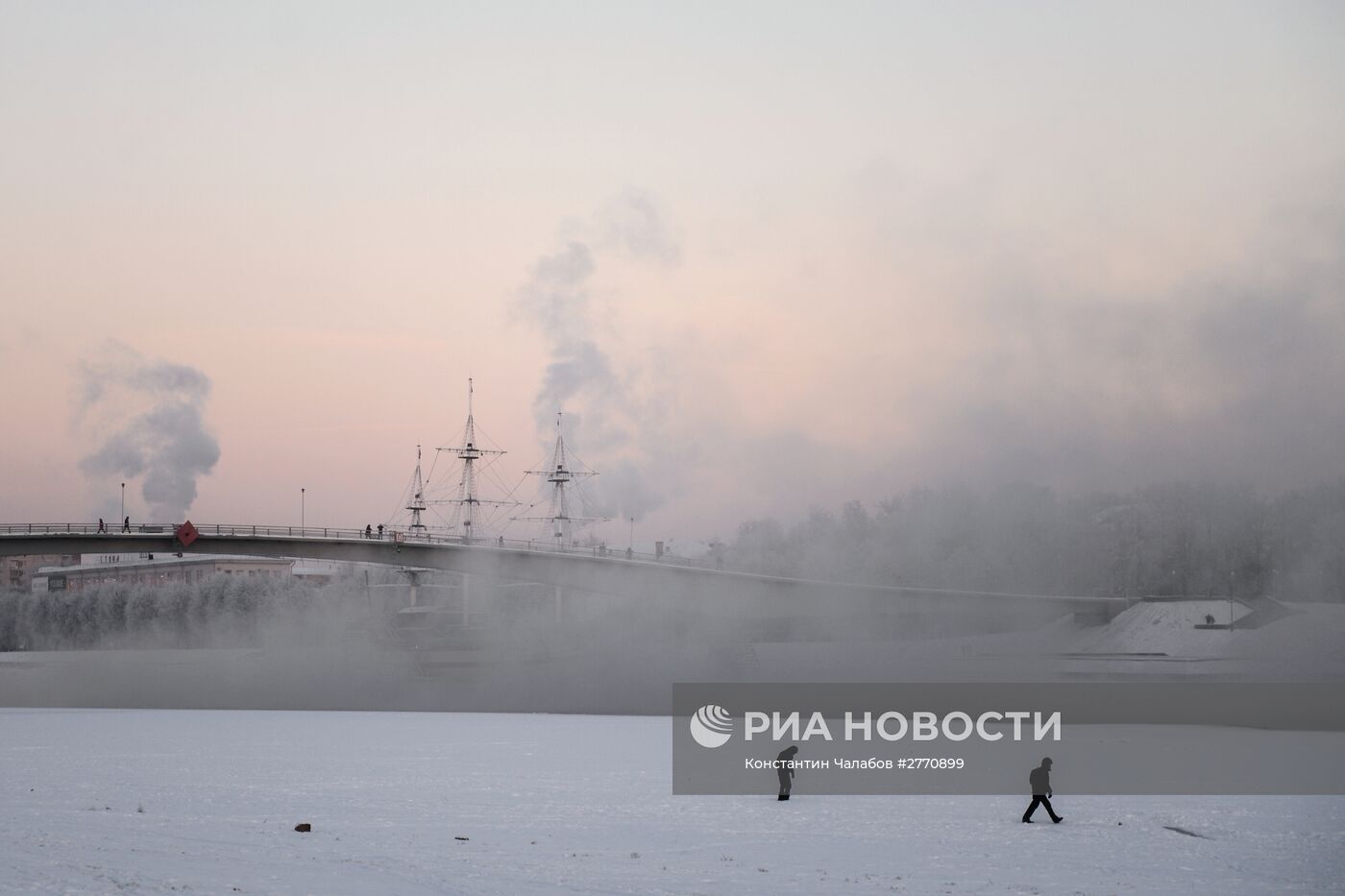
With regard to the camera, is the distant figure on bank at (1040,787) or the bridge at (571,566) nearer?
the distant figure on bank at (1040,787)

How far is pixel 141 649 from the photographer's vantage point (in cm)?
10788

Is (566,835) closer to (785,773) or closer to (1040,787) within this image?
(785,773)

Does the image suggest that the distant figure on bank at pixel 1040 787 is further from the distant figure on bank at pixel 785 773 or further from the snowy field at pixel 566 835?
the distant figure on bank at pixel 785 773

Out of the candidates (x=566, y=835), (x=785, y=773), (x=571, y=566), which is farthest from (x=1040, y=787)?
(x=571, y=566)

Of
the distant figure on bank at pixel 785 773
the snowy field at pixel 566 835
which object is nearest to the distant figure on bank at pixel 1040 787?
the snowy field at pixel 566 835

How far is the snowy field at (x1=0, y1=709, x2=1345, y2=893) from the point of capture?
18.4 meters

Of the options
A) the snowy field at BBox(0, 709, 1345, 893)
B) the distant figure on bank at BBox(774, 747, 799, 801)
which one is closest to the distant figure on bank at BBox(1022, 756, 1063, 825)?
the snowy field at BBox(0, 709, 1345, 893)

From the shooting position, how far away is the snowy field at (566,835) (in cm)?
1836

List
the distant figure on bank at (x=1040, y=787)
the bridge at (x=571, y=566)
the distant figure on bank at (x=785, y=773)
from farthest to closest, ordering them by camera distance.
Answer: the bridge at (x=571, y=566) < the distant figure on bank at (x=785, y=773) < the distant figure on bank at (x=1040, y=787)

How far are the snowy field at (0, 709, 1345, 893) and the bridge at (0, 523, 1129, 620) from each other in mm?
48018

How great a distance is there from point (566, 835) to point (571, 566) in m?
62.3

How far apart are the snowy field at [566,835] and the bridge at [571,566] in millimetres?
48018

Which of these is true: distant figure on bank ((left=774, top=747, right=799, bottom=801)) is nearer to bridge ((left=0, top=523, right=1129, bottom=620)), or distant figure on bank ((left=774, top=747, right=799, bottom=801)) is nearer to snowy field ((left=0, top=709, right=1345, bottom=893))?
snowy field ((left=0, top=709, right=1345, bottom=893))

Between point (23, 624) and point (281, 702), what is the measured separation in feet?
181
